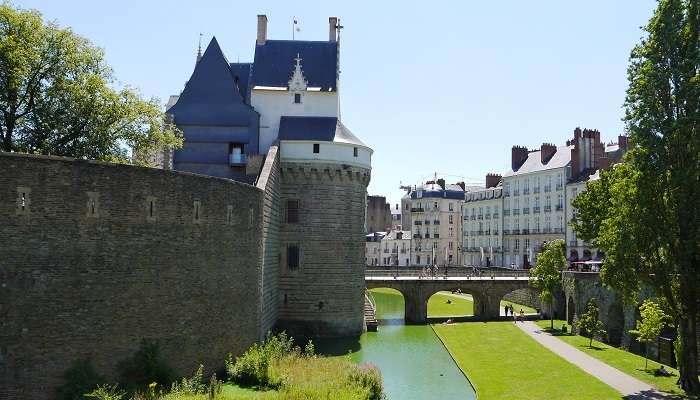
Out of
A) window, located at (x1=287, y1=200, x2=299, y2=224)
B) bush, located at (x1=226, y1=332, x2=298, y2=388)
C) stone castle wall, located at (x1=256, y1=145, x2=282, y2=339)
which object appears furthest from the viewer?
window, located at (x1=287, y1=200, x2=299, y2=224)

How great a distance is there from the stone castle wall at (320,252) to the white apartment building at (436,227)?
5426 centimetres

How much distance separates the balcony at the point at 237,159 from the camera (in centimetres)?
3706

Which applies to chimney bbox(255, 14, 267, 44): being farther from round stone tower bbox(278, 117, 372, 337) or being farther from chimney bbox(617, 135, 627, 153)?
chimney bbox(617, 135, 627, 153)

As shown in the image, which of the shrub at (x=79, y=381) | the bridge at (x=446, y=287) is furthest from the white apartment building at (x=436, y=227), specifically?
the shrub at (x=79, y=381)

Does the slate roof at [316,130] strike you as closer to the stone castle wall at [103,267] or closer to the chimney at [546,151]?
the stone castle wall at [103,267]

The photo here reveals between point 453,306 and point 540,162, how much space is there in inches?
770

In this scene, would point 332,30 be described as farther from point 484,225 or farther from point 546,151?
point 484,225

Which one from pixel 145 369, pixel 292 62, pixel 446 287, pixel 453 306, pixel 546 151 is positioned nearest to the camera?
pixel 145 369

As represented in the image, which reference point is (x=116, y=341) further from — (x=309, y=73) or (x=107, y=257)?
(x=309, y=73)

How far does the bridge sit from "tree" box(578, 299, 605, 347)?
33.4 feet

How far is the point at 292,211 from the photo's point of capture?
3628 centimetres

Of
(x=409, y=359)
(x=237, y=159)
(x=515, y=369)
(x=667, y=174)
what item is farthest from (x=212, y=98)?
(x=667, y=174)

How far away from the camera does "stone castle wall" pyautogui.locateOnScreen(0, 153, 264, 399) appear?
1647 centimetres

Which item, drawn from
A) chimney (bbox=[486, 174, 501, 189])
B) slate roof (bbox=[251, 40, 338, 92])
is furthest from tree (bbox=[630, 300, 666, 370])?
chimney (bbox=[486, 174, 501, 189])
